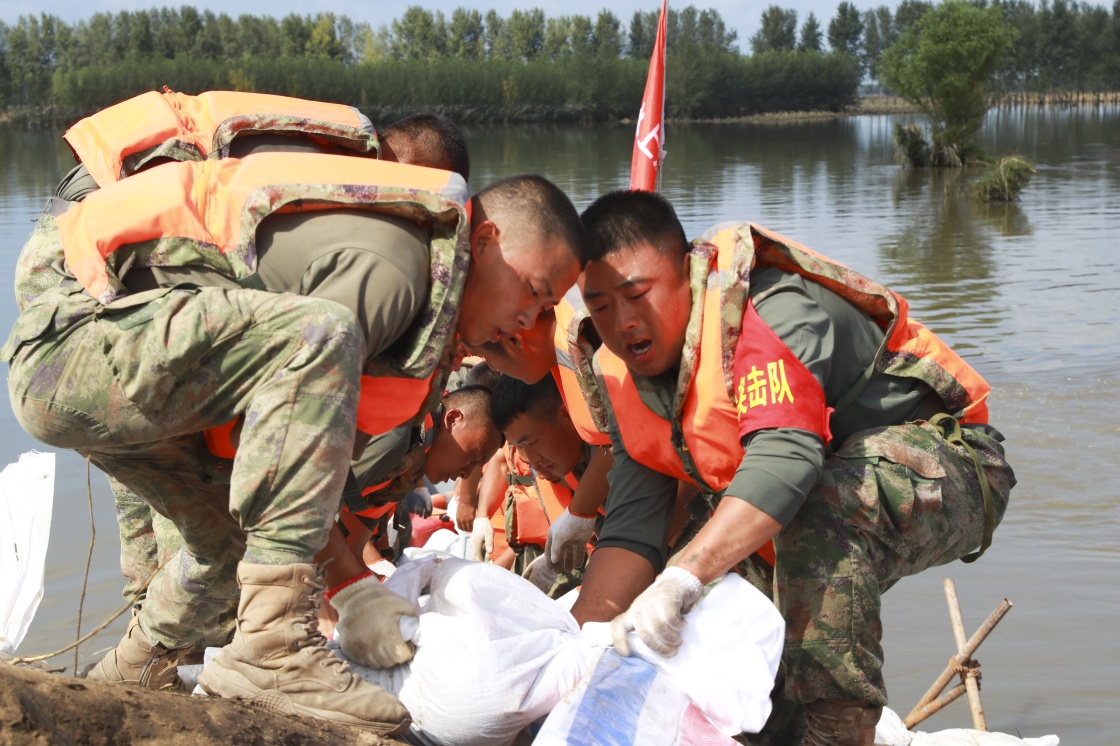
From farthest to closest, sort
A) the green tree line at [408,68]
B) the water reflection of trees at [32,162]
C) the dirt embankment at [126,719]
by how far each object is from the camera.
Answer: the green tree line at [408,68]
the water reflection of trees at [32,162]
the dirt embankment at [126,719]

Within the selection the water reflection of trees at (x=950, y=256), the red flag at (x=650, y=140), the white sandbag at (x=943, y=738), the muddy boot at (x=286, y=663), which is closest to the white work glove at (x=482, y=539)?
the white sandbag at (x=943, y=738)

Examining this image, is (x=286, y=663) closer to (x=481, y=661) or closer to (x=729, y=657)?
(x=481, y=661)

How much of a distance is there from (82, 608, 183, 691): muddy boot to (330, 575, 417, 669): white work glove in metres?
1.06

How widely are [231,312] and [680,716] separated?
1301 millimetres

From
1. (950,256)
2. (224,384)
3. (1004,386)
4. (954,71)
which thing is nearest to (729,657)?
(224,384)

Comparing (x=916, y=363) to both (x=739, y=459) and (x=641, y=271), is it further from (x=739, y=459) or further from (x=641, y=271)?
(x=641, y=271)

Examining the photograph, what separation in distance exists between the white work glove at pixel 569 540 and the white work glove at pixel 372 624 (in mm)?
1523

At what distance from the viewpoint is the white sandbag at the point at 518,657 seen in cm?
245

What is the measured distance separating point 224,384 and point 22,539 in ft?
7.26

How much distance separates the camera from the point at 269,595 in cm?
234

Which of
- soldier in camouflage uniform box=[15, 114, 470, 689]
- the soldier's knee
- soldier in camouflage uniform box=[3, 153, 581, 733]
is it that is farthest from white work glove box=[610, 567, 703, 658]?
soldier in camouflage uniform box=[15, 114, 470, 689]

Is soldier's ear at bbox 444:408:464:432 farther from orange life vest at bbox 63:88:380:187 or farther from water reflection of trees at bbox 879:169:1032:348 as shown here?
water reflection of trees at bbox 879:169:1032:348

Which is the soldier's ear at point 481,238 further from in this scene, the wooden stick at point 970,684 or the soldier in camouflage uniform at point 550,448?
the wooden stick at point 970,684

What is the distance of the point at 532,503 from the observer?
480cm
